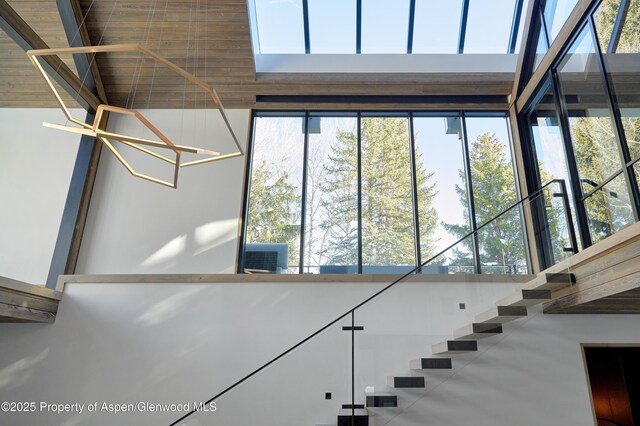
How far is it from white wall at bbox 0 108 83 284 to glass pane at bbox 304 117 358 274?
414 cm

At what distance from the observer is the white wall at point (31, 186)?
21.0 feet

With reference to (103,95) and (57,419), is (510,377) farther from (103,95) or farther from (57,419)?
(103,95)

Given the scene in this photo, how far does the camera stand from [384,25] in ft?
24.8

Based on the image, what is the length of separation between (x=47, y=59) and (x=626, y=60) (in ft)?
24.3

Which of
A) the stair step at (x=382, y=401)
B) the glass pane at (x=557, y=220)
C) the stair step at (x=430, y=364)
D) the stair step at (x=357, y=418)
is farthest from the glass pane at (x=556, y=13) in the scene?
the stair step at (x=357, y=418)

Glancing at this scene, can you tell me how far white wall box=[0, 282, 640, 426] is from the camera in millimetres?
4684

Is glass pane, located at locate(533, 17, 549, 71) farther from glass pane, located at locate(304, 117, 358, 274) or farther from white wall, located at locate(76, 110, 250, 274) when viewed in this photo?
white wall, located at locate(76, 110, 250, 274)

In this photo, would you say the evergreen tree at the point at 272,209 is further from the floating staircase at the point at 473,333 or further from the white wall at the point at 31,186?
the white wall at the point at 31,186

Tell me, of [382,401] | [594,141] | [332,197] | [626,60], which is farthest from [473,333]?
[626,60]

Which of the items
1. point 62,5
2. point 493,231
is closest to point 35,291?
point 62,5

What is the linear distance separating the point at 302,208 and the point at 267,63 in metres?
2.66

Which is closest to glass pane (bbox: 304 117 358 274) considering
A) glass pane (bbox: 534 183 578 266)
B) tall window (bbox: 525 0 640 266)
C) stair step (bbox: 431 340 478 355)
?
stair step (bbox: 431 340 478 355)

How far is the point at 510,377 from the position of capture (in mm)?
5059

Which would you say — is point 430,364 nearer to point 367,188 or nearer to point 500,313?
point 500,313
